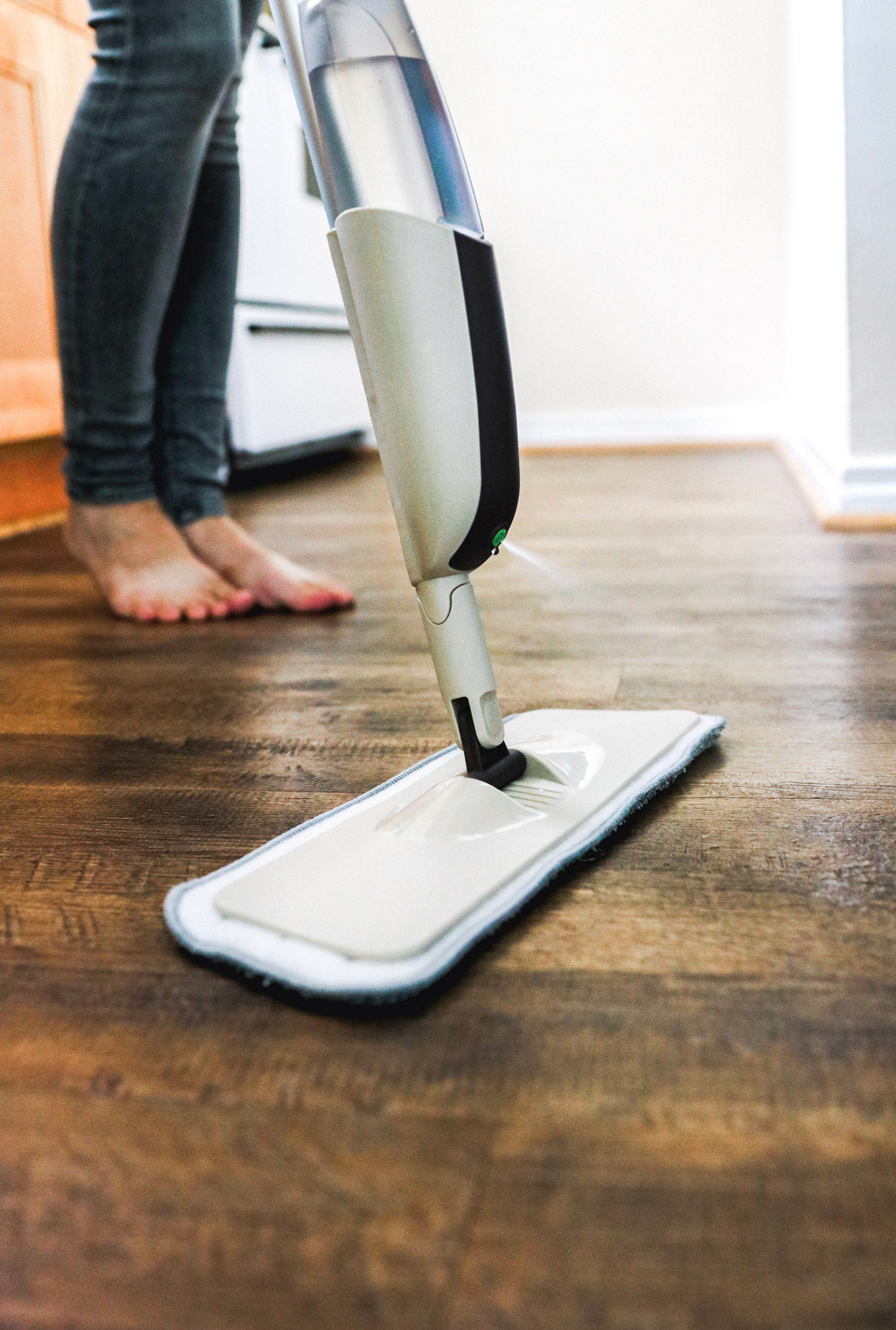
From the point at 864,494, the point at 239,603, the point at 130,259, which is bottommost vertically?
the point at 864,494

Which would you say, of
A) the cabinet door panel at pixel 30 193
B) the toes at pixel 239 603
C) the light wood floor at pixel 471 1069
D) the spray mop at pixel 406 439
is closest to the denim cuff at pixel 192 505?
the toes at pixel 239 603

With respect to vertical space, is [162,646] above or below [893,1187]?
below

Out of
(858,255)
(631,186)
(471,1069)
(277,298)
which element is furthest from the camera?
(631,186)

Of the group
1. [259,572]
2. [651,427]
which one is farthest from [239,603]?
[651,427]

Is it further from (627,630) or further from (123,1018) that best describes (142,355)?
(123,1018)

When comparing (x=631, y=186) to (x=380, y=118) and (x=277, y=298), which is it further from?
(x=380, y=118)

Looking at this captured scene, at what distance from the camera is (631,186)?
3.27 metres

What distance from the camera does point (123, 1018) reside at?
0.42m

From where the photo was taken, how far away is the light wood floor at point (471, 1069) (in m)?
0.29

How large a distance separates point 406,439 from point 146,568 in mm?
762

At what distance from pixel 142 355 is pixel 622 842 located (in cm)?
76

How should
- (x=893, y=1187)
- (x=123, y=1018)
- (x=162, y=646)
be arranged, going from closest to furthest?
(x=893, y=1187) → (x=123, y=1018) → (x=162, y=646)

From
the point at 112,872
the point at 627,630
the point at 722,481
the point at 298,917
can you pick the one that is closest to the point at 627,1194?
the point at 298,917

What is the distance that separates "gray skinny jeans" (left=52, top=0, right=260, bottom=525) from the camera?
1.00 meters
